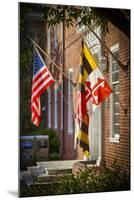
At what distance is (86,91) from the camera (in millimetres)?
6816

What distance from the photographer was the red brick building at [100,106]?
6648 mm

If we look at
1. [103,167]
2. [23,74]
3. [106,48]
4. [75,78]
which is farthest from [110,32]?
[103,167]

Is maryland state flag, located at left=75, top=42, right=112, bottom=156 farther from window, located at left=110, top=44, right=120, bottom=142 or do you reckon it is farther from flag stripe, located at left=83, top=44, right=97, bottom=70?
window, located at left=110, top=44, right=120, bottom=142

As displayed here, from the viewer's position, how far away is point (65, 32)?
6.68m

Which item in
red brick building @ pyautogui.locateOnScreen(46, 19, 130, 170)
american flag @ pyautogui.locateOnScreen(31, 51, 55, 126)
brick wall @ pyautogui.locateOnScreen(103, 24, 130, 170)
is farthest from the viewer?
brick wall @ pyautogui.locateOnScreen(103, 24, 130, 170)

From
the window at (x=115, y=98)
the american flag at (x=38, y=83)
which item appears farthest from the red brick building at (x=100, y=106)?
the american flag at (x=38, y=83)

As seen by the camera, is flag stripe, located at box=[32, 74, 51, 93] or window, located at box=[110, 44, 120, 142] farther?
window, located at box=[110, 44, 120, 142]

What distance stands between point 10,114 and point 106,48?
5.05 ft

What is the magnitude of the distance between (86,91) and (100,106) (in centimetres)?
28

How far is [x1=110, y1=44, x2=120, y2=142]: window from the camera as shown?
22.8 ft

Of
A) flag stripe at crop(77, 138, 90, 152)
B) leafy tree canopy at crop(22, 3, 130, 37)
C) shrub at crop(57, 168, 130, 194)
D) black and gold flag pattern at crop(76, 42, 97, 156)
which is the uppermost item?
leafy tree canopy at crop(22, 3, 130, 37)

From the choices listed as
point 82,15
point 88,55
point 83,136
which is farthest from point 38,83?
point 82,15

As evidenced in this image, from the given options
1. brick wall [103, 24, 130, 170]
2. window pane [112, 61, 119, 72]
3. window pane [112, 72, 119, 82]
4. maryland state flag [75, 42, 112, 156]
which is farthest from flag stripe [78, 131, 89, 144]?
window pane [112, 61, 119, 72]

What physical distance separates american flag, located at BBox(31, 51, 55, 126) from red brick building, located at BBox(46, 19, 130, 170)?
10 centimetres
